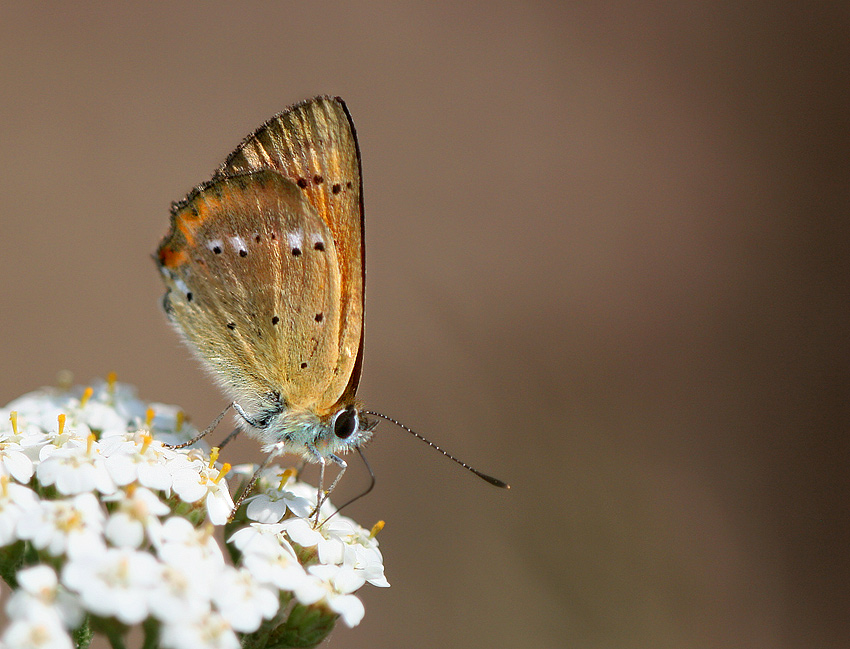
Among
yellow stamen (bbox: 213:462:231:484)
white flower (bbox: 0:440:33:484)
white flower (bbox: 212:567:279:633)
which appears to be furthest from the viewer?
yellow stamen (bbox: 213:462:231:484)

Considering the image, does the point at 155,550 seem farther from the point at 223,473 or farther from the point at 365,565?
the point at 365,565

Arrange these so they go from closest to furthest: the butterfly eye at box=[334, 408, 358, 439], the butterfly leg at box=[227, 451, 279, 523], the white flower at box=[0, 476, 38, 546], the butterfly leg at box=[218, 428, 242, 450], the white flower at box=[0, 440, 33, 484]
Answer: the white flower at box=[0, 476, 38, 546] < the white flower at box=[0, 440, 33, 484] < the butterfly leg at box=[227, 451, 279, 523] < the butterfly leg at box=[218, 428, 242, 450] < the butterfly eye at box=[334, 408, 358, 439]

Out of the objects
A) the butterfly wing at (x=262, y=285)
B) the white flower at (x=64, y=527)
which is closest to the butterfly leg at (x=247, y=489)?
the butterfly wing at (x=262, y=285)

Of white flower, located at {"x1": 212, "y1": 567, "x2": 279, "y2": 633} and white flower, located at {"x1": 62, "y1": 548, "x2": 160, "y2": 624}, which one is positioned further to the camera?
white flower, located at {"x1": 212, "y1": 567, "x2": 279, "y2": 633}

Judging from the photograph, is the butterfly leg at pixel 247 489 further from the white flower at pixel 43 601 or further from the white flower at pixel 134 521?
the white flower at pixel 43 601

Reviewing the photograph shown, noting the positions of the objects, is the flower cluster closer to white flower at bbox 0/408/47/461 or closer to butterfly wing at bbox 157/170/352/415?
white flower at bbox 0/408/47/461

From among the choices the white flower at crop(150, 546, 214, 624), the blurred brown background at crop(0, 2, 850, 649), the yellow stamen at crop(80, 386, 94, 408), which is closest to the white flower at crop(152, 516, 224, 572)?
the white flower at crop(150, 546, 214, 624)

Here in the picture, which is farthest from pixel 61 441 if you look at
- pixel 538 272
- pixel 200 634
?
pixel 538 272
